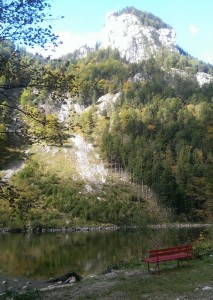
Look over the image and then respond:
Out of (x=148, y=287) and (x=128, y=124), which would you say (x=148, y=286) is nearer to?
(x=148, y=287)

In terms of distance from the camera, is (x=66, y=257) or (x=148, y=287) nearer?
(x=148, y=287)

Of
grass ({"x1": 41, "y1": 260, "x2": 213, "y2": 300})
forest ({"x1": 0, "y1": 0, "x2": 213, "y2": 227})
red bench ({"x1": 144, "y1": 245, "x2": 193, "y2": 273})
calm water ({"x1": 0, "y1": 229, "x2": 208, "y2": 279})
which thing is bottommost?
calm water ({"x1": 0, "y1": 229, "x2": 208, "y2": 279})

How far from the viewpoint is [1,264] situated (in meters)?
34.7

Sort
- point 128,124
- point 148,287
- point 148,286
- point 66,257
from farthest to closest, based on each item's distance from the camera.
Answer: point 128,124 → point 66,257 → point 148,286 → point 148,287

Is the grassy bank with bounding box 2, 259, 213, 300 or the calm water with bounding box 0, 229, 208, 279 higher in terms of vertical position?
the grassy bank with bounding box 2, 259, 213, 300

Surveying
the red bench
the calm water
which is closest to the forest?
the calm water

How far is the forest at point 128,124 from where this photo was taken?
29.4 ft

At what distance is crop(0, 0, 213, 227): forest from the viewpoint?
29.4ft

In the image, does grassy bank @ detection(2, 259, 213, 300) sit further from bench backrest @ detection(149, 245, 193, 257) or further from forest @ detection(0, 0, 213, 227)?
forest @ detection(0, 0, 213, 227)

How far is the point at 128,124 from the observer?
138m

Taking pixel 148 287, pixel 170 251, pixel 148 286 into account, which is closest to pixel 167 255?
pixel 170 251

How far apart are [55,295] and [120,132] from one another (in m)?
123

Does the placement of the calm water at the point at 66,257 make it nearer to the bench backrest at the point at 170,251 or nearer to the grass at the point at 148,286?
the bench backrest at the point at 170,251

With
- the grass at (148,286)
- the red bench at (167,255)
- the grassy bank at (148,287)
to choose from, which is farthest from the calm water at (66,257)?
the grassy bank at (148,287)
